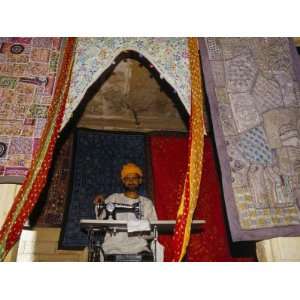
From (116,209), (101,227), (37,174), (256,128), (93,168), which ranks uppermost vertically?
(93,168)

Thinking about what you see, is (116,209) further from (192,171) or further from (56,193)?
(56,193)

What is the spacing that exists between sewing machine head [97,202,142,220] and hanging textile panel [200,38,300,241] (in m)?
1.05

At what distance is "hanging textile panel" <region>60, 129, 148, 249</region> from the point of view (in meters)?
4.27

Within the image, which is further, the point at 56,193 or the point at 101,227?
the point at 56,193

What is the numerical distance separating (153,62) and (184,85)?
370 mm

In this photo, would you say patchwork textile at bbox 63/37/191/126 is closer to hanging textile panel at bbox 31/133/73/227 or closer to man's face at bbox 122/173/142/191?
man's face at bbox 122/173/142/191

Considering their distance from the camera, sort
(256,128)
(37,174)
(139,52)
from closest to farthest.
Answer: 1. (37,174)
2. (256,128)
3. (139,52)

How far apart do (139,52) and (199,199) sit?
7.80 feet

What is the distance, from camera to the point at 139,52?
318 cm

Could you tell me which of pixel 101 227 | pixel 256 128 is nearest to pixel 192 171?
pixel 256 128

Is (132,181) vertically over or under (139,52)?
under

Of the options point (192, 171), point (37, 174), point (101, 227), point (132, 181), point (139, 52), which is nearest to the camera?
point (192, 171)

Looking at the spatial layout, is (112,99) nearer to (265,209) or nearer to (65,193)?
(65,193)

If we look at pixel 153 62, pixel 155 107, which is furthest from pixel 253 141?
pixel 155 107
